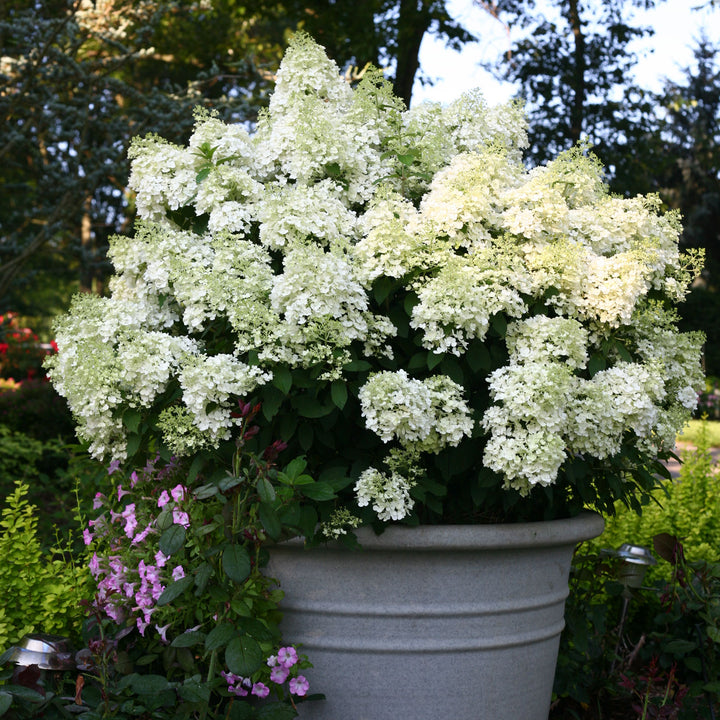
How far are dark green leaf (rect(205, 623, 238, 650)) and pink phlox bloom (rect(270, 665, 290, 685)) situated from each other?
0.60 ft

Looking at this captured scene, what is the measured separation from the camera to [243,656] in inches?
75.1

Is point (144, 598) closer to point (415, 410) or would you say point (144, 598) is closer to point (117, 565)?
point (117, 565)

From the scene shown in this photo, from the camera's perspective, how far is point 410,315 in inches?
88.0

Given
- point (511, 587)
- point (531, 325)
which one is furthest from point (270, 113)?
point (511, 587)

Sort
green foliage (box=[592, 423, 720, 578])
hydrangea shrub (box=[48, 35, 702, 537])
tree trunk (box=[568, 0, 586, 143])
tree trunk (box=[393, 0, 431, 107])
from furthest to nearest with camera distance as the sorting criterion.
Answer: tree trunk (box=[568, 0, 586, 143]), tree trunk (box=[393, 0, 431, 107]), green foliage (box=[592, 423, 720, 578]), hydrangea shrub (box=[48, 35, 702, 537])

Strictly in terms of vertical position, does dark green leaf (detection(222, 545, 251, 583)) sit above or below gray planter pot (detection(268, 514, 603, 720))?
above

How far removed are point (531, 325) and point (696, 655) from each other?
61.7 inches

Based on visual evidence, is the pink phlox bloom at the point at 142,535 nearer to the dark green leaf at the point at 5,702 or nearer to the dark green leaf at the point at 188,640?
the dark green leaf at the point at 188,640

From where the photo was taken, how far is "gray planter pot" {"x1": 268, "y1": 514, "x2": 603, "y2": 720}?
2143 millimetres

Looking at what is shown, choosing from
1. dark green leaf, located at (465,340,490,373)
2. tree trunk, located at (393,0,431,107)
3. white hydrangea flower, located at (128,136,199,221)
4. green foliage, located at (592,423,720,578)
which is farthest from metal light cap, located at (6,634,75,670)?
tree trunk, located at (393,0,431,107)

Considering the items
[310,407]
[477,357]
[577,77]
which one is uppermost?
[577,77]

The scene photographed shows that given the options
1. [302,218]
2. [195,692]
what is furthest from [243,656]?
[302,218]

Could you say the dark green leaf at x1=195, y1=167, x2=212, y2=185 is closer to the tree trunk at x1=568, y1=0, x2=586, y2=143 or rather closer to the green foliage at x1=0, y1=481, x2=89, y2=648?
the green foliage at x1=0, y1=481, x2=89, y2=648

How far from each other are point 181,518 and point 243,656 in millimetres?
479
